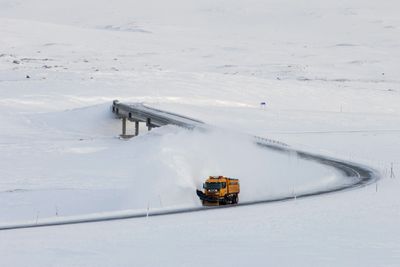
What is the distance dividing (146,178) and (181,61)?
131m

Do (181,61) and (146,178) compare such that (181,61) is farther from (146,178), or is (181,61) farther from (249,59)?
(146,178)

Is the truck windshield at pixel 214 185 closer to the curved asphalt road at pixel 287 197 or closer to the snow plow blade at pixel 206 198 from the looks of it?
the snow plow blade at pixel 206 198

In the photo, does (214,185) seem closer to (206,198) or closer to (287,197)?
(206,198)

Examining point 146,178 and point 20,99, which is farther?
point 20,99

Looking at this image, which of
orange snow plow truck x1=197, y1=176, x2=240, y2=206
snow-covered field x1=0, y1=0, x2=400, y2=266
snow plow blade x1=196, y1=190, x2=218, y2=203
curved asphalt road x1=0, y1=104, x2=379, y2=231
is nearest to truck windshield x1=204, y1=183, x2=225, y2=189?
orange snow plow truck x1=197, y1=176, x2=240, y2=206

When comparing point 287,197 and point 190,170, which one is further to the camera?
point 190,170

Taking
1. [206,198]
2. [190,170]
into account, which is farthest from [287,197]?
[190,170]

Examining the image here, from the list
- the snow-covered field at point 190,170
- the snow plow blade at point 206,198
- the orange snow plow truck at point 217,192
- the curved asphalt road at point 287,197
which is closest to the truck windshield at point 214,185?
the orange snow plow truck at point 217,192

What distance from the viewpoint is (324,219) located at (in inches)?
1273

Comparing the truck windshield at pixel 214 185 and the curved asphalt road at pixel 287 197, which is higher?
the truck windshield at pixel 214 185

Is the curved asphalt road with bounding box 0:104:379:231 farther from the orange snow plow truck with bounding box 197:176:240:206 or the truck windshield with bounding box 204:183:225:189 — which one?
the truck windshield with bounding box 204:183:225:189

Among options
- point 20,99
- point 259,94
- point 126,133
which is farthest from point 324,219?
point 259,94

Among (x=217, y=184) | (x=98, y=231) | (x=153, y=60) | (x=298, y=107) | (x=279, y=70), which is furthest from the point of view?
(x=153, y=60)

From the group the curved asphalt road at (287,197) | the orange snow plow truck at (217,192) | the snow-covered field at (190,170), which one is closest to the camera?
the snow-covered field at (190,170)
